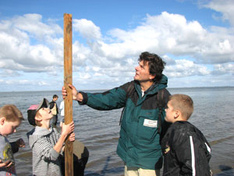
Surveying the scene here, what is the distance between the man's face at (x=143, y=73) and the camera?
3557mm

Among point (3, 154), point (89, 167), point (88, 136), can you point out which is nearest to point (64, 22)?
point (3, 154)

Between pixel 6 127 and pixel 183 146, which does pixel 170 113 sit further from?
pixel 6 127

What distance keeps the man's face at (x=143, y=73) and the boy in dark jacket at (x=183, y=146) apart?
0.60 metres

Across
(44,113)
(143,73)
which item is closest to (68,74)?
(44,113)

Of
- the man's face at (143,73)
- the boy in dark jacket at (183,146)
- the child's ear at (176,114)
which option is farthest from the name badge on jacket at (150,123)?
the man's face at (143,73)

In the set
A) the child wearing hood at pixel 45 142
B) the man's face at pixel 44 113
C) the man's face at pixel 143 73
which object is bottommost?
the child wearing hood at pixel 45 142

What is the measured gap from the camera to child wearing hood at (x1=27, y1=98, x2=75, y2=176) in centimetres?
313

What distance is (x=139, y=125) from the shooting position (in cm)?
330

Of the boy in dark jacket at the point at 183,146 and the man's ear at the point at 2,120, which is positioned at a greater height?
the man's ear at the point at 2,120

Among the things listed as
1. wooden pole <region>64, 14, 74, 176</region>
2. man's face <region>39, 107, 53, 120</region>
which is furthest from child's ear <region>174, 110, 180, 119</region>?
man's face <region>39, 107, 53, 120</region>

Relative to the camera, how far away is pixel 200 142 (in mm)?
2717

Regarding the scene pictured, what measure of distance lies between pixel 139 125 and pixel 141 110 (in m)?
0.25

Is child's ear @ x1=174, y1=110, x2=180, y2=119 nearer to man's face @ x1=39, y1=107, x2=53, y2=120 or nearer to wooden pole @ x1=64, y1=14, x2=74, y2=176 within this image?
wooden pole @ x1=64, y1=14, x2=74, y2=176

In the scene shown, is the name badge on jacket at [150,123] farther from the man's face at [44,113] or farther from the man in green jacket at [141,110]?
the man's face at [44,113]
